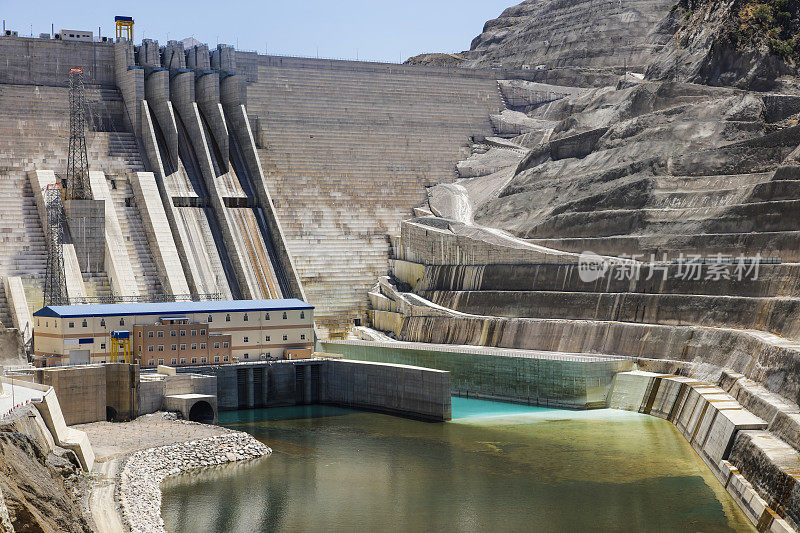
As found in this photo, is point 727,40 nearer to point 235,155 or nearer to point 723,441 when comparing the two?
point 235,155

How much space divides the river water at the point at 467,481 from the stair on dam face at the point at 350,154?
25808 mm

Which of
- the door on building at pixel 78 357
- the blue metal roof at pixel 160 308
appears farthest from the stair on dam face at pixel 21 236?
the door on building at pixel 78 357

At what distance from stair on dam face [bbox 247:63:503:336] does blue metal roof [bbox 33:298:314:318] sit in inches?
505

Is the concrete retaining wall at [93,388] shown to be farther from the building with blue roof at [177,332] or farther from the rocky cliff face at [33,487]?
the rocky cliff face at [33,487]

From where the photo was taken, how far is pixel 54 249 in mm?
64875

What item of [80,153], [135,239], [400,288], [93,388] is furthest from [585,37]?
[93,388]

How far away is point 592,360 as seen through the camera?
179 ft

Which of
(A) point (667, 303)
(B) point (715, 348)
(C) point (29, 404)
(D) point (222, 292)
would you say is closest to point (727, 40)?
(A) point (667, 303)

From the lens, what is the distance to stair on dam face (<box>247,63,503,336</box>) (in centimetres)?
7862

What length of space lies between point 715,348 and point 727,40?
34666 millimetres

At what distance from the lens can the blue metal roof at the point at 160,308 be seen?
2228 inches

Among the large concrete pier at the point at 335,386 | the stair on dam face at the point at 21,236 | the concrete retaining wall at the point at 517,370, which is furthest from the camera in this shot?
the stair on dam face at the point at 21,236

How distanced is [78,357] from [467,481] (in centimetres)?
2495

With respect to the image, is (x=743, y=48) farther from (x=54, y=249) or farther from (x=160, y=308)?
(x=54, y=249)
